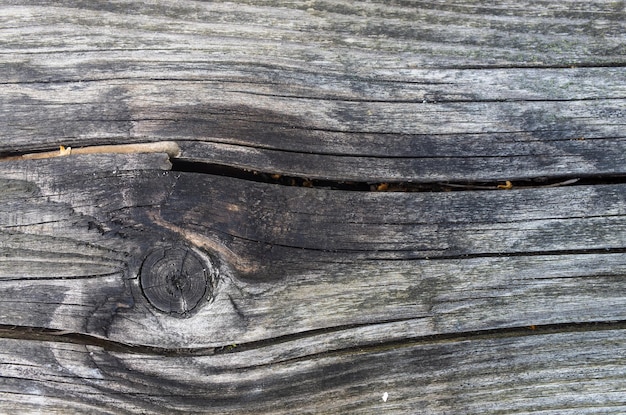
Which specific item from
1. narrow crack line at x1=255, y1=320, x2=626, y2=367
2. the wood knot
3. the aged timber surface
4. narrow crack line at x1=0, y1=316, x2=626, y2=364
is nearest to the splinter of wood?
the aged timber surface

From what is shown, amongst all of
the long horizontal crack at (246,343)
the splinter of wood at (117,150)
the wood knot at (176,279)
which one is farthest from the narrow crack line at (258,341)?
the splinter of wood at (117,150)

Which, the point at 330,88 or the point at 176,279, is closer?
the point at 176,279

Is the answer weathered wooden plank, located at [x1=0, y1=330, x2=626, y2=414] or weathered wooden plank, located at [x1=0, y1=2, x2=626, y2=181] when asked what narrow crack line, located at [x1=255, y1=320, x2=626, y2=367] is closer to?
→ weathered wooden plank, located at [x1=0, y1=330, x2=626, y2=414]

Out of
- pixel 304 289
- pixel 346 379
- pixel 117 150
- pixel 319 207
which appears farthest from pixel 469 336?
pixel 117 150

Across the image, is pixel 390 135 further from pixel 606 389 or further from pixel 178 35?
pixel 606 389

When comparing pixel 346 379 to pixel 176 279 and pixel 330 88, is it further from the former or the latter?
pixel 330 88

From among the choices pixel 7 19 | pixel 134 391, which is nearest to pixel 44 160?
pixel 7 19
